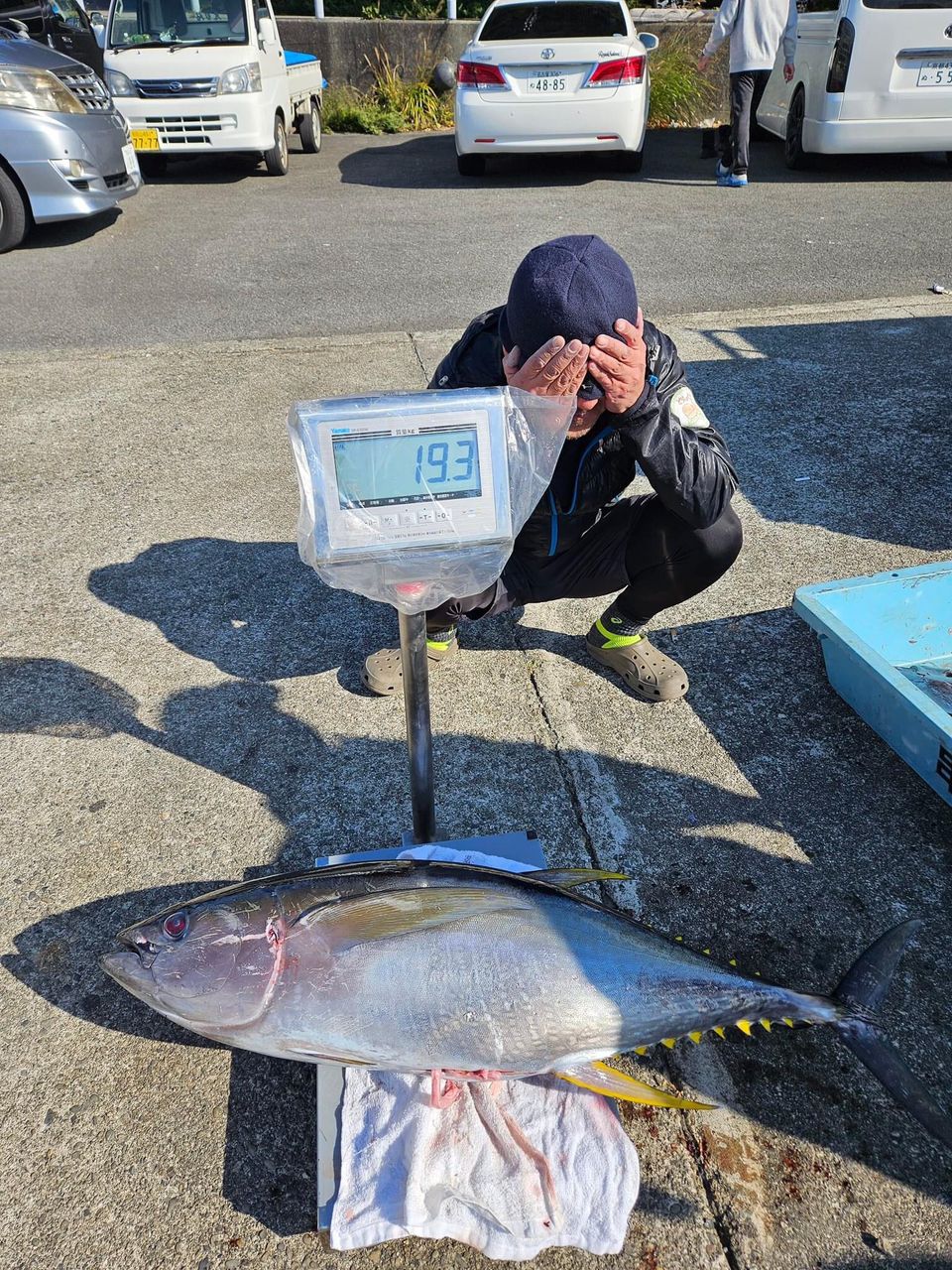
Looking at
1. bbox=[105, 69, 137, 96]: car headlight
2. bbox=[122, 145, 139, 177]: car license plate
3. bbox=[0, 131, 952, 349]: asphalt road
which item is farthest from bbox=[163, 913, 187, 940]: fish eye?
bbox=[105, 69, 137, 96]: car headlight

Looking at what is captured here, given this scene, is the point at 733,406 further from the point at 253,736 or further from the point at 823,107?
the point at 823,107

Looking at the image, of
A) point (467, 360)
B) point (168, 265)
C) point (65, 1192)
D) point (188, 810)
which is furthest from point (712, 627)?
point (168, 265)

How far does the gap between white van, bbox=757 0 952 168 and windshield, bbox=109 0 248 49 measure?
17.9 ft

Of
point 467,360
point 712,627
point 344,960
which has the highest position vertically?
point 467,360

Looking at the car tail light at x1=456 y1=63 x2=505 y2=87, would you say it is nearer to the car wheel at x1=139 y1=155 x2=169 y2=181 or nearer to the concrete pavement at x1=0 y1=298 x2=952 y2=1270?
the car wheel at x1=139 y1=155 x2=169 y2=181

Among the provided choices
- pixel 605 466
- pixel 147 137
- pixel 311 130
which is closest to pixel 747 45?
pixel 311 130

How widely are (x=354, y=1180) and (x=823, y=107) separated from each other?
30.5 feet

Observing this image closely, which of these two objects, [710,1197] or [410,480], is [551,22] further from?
[710,1197]

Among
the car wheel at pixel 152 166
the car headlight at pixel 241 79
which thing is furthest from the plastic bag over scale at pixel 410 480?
the car wheel at pixel 152 166

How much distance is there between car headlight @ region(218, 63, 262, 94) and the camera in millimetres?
8688

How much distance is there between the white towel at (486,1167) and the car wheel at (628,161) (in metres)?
9.25

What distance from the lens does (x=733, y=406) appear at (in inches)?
184

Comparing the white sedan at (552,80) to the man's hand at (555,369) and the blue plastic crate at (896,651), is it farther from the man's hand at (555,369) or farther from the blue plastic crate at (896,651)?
the man's hand at (555,369)

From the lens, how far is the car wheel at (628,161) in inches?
365
